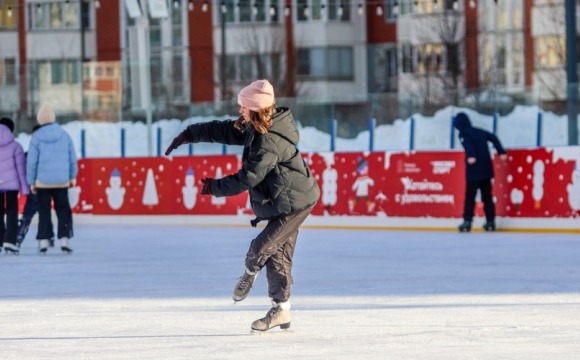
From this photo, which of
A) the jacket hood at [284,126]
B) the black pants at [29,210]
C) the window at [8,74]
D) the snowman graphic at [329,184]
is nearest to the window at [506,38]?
the window at [8,74]

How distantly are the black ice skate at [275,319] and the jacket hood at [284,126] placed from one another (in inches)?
37.0

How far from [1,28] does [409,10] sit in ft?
57.3

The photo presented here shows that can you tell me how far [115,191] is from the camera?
25.3m

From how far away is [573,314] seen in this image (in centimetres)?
1021

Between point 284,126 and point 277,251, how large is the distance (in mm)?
761

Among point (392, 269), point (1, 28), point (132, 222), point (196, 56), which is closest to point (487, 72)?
point (196, 56)

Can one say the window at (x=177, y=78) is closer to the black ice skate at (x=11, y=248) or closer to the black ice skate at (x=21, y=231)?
the black ice skate at (x=21, y=231)

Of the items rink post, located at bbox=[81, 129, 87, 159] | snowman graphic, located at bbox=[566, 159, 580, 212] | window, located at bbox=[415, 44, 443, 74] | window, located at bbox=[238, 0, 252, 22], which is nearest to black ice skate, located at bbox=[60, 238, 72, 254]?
snowman graphic, located at bbox=[566, 159, 580, 212]

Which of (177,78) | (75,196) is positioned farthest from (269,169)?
(177,78)

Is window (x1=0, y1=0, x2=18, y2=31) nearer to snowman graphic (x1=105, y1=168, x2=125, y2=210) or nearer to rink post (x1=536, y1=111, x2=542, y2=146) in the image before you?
snowman graphic (x1=105, y1=168, x2=125, y2=210)

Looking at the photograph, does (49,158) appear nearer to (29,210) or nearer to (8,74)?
(29,210)

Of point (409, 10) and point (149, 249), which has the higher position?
point (409, 10)

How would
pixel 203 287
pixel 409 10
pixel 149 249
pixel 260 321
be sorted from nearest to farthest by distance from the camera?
pixel 260 321 → pixel 203 287 → pixel 149 249 → pixel 409 10

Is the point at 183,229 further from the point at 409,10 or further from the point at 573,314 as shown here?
the point at 409,10
